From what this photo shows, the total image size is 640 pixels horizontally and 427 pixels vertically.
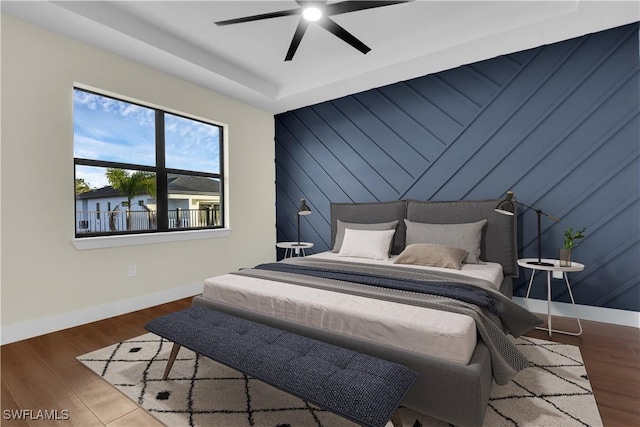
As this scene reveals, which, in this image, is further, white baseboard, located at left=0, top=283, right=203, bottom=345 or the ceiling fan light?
white baseboard, located at left=0, top=283, right=203, bottom=345

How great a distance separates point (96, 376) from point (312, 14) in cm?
285

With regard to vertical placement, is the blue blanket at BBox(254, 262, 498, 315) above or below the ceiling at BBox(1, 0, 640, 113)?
below

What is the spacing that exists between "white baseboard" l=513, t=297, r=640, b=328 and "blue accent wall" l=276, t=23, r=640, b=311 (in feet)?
0.18

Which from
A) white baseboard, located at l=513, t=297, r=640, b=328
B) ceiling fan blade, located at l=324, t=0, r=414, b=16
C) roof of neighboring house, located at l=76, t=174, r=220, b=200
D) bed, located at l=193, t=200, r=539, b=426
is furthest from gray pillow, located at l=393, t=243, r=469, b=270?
roof of neighboring house, located at l=76, t=174, r=220, b=200

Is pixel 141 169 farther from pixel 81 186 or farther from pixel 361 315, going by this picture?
pixel 361 315

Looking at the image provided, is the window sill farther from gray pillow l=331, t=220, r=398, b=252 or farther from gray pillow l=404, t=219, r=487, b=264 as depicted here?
gray pillow l=404, t=219, r=487, b=264

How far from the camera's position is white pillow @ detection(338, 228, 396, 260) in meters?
3.29

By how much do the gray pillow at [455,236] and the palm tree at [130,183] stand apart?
2.92 metres

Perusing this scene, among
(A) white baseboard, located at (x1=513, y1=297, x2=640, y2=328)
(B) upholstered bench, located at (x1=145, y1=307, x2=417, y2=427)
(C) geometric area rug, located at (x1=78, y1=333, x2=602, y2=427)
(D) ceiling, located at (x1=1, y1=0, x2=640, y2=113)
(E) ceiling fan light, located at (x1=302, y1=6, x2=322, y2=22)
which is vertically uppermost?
(D) ceiling, located at (x1=1, y1=0, x2=640, y2=113)

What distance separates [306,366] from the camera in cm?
137

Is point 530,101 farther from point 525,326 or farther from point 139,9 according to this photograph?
point 139,9

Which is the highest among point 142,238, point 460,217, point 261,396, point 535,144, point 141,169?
point 535,144

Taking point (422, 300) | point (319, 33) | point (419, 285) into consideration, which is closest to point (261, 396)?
point (422, 300)

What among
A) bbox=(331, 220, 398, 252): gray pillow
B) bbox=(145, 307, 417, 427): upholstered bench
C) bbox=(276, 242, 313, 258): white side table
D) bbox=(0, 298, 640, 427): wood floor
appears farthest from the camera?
bbox=(276, 242, 313, 258): white side table
